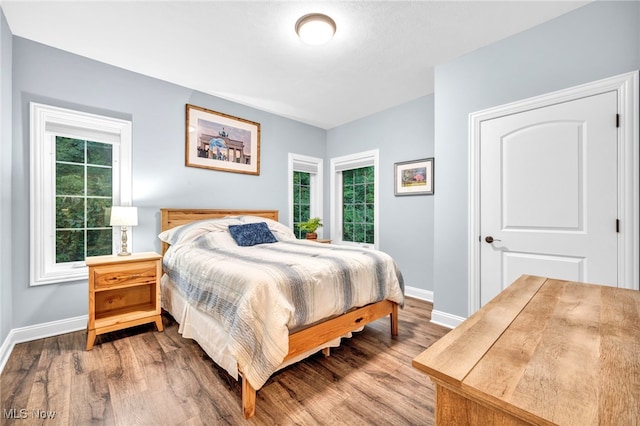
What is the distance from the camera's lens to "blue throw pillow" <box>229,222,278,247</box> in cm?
287

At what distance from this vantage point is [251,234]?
2961 millimetres

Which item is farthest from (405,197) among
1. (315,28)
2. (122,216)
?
(122,216)

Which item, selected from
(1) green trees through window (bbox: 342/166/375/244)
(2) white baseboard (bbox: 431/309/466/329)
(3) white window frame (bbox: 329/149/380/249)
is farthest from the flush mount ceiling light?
(2) white baseboard (bbox: 431/309/466/329)

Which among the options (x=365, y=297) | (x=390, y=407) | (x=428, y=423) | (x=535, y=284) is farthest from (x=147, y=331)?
(x=535, y=284)

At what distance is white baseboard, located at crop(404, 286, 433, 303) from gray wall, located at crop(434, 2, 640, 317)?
28.1 inches

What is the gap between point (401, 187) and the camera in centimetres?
371

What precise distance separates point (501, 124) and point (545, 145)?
373mm

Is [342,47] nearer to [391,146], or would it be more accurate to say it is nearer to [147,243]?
[391,146]

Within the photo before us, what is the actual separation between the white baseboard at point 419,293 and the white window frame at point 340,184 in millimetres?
756

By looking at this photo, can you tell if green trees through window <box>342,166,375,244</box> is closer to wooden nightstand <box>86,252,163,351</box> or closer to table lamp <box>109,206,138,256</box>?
wooden nightstand <box>86,252,163,351</box>

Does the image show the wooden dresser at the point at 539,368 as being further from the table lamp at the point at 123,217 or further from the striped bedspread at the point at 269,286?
the table lamp at the point at 123,217

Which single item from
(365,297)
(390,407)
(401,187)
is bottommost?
(390,407)

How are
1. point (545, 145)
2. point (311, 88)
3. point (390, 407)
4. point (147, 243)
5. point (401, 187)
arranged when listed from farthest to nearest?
1. point (401, 187)
2. point (311, 88)
3. point (147, 243)
4. point (545, 145)
5. point (390, 407)

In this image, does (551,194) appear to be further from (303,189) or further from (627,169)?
(303,189)
